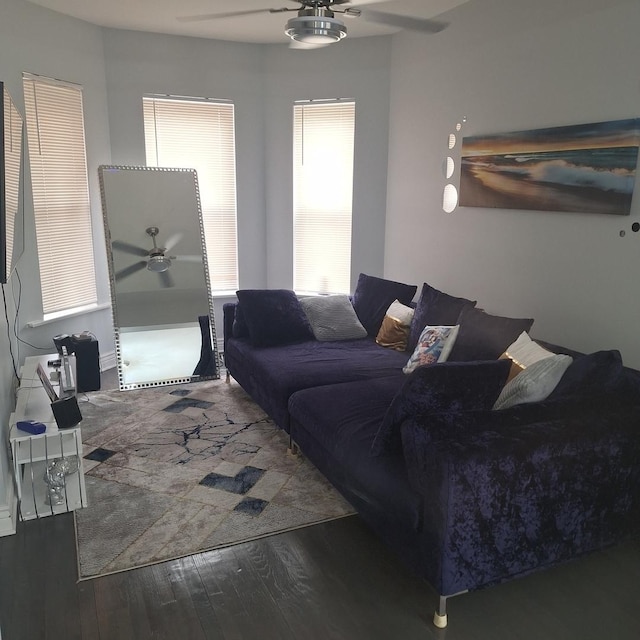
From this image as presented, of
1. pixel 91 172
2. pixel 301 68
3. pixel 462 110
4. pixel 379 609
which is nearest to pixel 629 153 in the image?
pixel 462 110

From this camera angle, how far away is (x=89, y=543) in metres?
2.66

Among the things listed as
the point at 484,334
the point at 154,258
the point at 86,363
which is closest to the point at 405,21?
the point at 484,334

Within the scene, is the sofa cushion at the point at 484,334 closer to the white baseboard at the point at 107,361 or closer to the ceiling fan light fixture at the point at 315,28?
the ceiling fan light fixture at the point at 315,28

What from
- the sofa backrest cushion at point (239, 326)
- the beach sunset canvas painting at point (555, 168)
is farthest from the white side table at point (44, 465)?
the beach sunset canvas painting at point (555, 168)

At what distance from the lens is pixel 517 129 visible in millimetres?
3719

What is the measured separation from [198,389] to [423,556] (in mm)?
2887

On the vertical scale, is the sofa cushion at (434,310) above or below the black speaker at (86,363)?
above

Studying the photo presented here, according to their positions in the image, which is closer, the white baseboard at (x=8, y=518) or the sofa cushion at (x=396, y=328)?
the white baseboard at (x=8, y=518)

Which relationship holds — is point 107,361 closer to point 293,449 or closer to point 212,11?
point 293,449

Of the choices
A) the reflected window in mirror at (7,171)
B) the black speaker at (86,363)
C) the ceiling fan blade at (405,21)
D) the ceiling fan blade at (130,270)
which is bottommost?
the black speaker at (86,363)

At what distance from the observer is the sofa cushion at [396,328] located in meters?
4.26

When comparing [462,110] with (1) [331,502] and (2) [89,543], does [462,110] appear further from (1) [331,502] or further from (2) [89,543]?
(2) [89,543]

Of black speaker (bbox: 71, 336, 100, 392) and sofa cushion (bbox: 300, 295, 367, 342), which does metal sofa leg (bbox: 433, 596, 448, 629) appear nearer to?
sofa cushion (bbox: 300, 295, 367, 342)

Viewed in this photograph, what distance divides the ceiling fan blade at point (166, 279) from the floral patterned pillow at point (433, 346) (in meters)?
2.22
